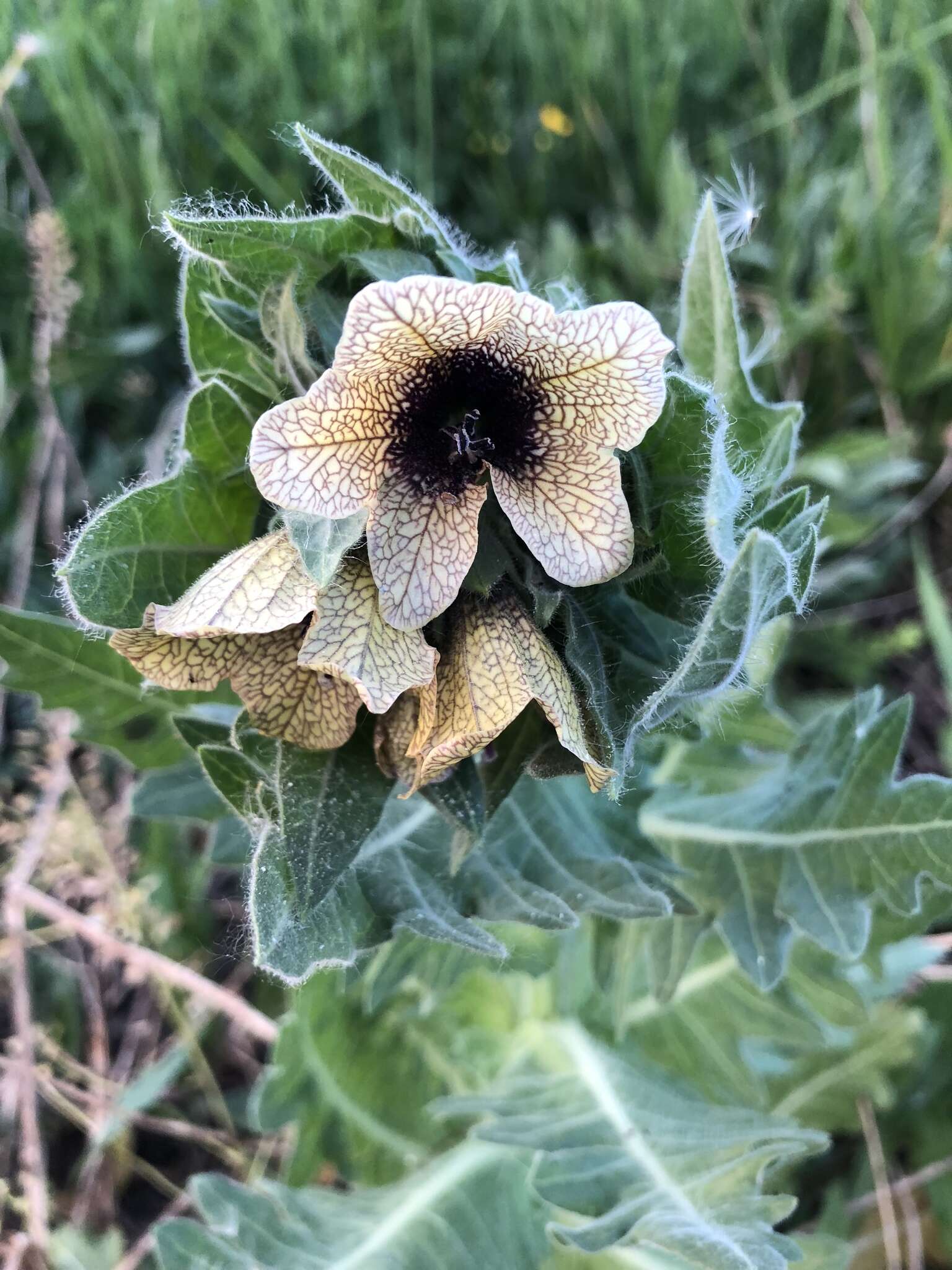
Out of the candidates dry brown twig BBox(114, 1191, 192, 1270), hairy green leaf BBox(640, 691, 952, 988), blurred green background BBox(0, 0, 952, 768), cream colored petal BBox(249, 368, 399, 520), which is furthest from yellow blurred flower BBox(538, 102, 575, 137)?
dry brown twig BBox(114, 1191, 192, 1270)

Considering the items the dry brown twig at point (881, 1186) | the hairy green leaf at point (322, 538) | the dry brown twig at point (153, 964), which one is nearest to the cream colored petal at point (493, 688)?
the hairy green leaf at point (322, 538)

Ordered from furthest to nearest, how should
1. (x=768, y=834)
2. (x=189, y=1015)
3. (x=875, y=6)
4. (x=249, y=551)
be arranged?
(x=875, y=6)
(x=189, y=1015)
(x=768, y=834)
(x=249, y=551)

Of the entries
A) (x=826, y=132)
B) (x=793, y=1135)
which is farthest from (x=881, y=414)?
(x=793, y=1135)

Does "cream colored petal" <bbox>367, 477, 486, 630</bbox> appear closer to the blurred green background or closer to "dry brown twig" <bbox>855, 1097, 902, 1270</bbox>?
the blurred green background

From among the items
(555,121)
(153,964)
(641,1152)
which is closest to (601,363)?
(641,1152)

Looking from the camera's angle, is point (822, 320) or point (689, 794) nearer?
point (689, 794)

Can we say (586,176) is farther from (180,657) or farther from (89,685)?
(180,657)

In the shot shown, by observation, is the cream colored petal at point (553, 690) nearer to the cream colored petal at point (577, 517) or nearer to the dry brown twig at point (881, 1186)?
the cream colored petal at point (577, 517)

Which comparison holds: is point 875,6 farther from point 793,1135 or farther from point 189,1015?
point 189,1015
